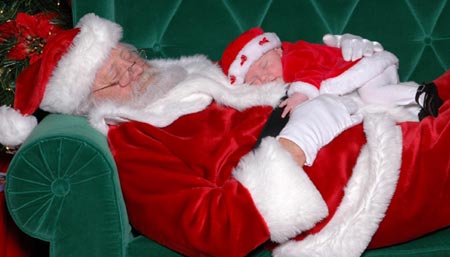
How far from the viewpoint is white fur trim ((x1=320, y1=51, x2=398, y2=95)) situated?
204cm

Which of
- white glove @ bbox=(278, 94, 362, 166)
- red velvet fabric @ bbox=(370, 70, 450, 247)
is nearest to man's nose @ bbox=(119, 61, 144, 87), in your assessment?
white glove @ bbox=(278, 94, 362, 166)

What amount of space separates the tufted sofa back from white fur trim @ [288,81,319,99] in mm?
554

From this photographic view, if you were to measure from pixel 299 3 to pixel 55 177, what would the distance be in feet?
4.19

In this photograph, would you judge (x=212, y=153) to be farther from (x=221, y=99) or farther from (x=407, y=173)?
(x=407, y=173)

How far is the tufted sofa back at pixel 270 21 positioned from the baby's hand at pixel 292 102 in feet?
1.96

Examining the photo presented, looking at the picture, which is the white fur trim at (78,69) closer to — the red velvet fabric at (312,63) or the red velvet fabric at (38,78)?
the red velvet fabric at (38,78)

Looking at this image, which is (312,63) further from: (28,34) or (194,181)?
(28,34)

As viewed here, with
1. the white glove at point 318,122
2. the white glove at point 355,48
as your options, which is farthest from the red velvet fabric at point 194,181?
the white glove at point 355,48

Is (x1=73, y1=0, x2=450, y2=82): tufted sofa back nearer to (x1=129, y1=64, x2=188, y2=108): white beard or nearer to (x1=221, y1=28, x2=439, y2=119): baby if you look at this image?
(x1=221, y1=28, x2=439, y2=119): baby

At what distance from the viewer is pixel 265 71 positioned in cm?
217

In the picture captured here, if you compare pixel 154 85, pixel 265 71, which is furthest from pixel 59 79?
pixel 265 71

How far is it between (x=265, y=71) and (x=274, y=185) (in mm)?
644

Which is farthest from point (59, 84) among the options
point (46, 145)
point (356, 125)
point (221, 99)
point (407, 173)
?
point (407, 173)

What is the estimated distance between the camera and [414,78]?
259 cm
